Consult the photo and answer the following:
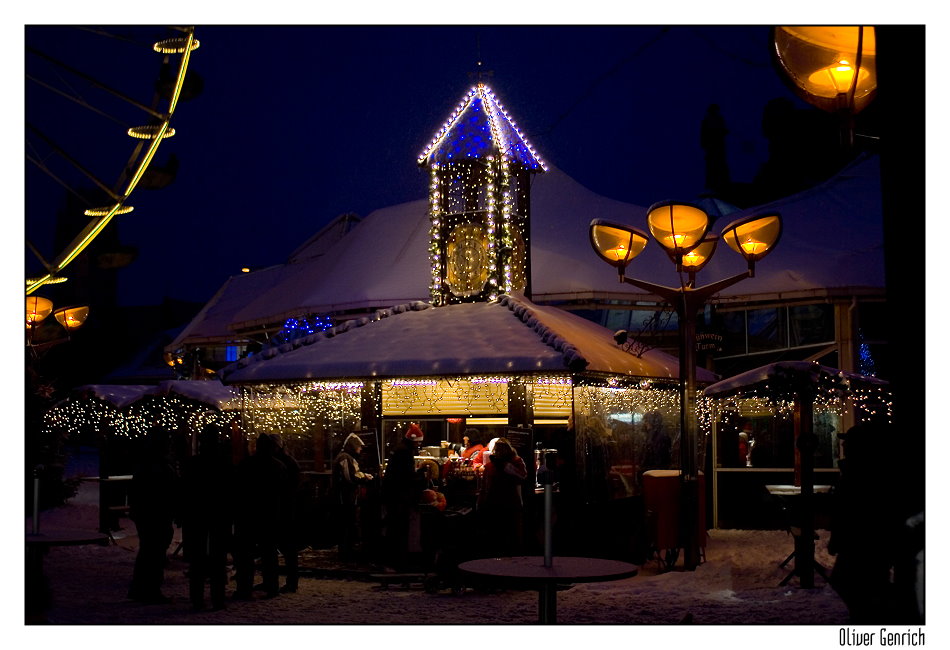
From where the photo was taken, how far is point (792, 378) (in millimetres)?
13188

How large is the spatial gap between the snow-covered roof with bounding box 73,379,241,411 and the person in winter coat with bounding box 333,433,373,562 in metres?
4.97

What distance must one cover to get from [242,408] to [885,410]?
31.7 ft

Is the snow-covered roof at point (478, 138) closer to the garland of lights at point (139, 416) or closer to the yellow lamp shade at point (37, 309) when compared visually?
the garland of lights at point (139, 416)

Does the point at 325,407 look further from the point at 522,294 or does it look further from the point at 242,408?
the point at 522,294

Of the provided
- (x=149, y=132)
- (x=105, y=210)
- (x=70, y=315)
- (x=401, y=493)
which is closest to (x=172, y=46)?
(x=149, y=132)

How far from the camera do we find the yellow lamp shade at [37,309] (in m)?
17.3

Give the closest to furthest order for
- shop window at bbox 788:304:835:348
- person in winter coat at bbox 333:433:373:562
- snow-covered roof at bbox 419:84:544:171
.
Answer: person in winter coat at bbox 333:433:373:562 → snow-covered roof at bbox 419:84:544:171 → shop window at bbox 788:304:835:348

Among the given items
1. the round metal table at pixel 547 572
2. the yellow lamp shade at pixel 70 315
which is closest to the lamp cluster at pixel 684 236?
the round metal table at pixel 547 572

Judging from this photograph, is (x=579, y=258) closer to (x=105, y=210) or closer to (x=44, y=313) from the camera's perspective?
(x=44, y=313)

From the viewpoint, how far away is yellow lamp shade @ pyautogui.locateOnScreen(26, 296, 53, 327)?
683 inches

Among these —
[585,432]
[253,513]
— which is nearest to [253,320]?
[585,432]

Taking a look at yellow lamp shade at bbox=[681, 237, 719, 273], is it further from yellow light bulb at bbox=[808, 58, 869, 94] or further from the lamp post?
yellow light bulb at bbox=[808, 58, 869, 94]

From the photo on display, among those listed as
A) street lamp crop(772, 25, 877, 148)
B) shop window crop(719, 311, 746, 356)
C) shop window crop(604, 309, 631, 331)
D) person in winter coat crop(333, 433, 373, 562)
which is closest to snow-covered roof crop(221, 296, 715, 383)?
person in winter coat crop(333, 433, 373, 562)

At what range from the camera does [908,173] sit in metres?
4.46
